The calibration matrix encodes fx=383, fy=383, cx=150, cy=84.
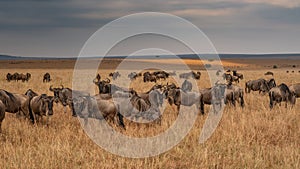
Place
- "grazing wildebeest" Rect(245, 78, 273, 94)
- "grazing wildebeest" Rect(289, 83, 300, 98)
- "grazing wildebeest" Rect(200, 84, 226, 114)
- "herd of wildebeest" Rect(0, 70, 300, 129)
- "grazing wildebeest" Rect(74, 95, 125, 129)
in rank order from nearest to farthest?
"grazing wildebeest" Rect(74, 95, 125, 129) → "herd of wildebeest" Rect(0, 70, 300, 129) → "grazing wildebeest" Rect(200, 84, 226, 114) → "grazing wildebeest" Rect(289, 83, 300, 98) → "grazing wildebeest" Rect(245, 78, 273, 94)

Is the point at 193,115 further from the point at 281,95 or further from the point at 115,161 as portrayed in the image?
the point at 115,161

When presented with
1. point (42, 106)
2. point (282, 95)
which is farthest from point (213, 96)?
point (42, 106)

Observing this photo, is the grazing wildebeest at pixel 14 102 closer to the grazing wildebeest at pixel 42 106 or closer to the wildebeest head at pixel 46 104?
the grazing wildebeest at pixel 42 106

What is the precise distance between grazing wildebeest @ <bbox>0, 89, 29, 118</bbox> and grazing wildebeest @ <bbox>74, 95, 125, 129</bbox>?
7.19 feet

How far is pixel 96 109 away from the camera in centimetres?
1234

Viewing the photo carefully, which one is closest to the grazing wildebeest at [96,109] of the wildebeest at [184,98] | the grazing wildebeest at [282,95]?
Answer: the wildebeest at [184,98]

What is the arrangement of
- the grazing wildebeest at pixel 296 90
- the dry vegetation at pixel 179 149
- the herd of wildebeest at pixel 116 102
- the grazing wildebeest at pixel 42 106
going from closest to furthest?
1. the dry vegetation at pixel 179 149
2. the herd of wildebeest at pixel 116 102
3. the grazing wildebeest at pixel 42 106
4. the grazing wildebeest at pixel 296 90

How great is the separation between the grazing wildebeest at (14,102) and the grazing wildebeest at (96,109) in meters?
2.19

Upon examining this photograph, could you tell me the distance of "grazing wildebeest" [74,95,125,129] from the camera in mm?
12195

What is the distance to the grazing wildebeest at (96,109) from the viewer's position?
12195mm

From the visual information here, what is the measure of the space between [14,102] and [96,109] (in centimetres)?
316

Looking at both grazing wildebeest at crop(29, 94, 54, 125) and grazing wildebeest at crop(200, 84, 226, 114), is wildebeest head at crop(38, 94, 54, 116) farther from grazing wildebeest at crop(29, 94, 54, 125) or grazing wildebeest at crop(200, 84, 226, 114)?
grazing wildebeest at crop(200, 84, 226, 114)

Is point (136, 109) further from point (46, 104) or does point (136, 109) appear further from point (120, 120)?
point (46, 104)

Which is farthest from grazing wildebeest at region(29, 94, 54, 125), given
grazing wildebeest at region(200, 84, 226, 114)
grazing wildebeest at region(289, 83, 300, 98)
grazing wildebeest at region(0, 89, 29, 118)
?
grazing wildebeest at region(289, 83, 300, 98)
